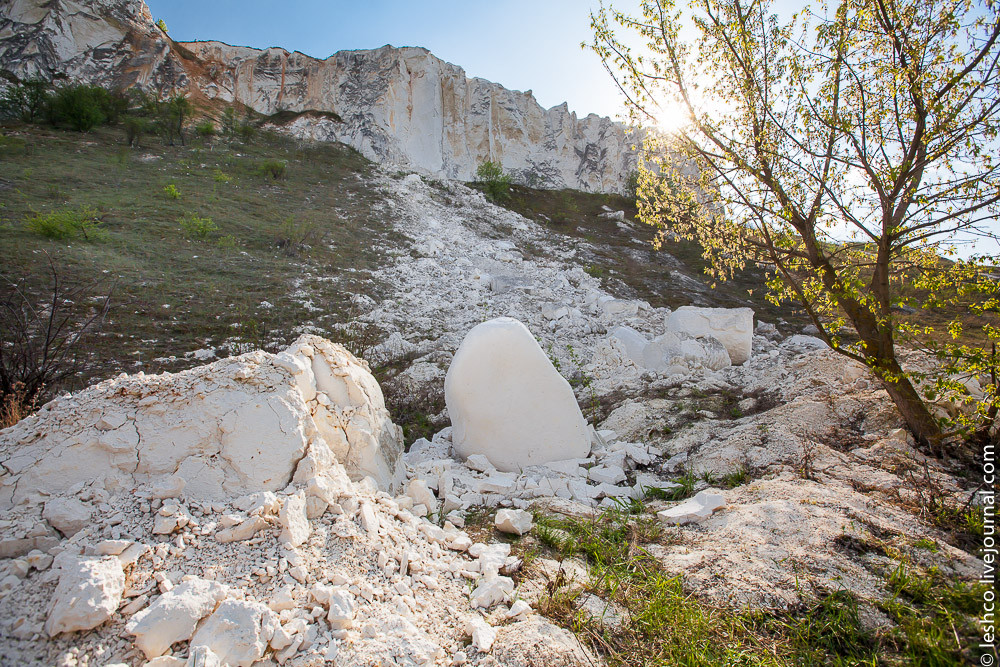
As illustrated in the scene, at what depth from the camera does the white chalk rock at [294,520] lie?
2.02 meters

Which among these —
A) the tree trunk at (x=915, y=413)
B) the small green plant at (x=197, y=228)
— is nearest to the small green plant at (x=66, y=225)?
→ the small green plant at (x=197, y=228)

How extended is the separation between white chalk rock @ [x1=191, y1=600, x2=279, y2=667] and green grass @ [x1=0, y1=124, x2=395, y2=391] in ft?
16.5

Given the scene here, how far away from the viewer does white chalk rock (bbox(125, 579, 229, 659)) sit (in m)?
1.49

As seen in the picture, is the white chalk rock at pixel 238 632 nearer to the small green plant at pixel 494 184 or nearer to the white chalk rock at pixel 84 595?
the white chalk rock at pixel 84 595

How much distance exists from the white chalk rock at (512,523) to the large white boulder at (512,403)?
1.33 m

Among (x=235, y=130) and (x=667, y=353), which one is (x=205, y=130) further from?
(x=667, y=353)

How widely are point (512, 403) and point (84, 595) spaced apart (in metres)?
3.15

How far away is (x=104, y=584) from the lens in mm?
1557

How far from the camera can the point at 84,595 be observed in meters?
1.51

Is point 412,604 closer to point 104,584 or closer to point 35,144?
point 104,584

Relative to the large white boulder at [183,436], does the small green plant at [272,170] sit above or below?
above

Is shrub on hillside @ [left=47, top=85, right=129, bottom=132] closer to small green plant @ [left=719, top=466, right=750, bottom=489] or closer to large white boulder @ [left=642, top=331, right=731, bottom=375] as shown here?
large white boulder @ [left=642, top=331, right=731, bottom=375]

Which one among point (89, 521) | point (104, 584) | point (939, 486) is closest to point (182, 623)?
point (104, 584)

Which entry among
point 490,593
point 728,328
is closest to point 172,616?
point 490,593
